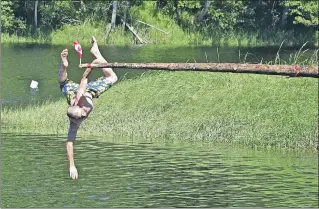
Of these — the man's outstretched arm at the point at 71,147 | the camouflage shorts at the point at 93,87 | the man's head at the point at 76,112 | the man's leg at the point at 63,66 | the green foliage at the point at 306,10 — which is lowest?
the green foliage at the point at 306,10

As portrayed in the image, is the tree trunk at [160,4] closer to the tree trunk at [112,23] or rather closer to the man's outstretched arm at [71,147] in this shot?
the tree trunk at [112,23]

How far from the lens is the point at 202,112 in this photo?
958 inches

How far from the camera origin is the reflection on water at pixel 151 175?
55.0 feet

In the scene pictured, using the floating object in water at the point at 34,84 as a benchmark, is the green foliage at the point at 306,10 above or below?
below

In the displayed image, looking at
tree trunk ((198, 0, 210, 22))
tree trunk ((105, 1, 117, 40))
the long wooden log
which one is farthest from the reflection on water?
tree trunk ((198, 0, 210, 22))

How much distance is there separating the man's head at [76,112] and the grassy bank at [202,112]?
35.6ft

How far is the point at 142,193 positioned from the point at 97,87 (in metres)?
6.23

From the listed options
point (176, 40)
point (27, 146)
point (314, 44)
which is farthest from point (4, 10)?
point (27, 146)

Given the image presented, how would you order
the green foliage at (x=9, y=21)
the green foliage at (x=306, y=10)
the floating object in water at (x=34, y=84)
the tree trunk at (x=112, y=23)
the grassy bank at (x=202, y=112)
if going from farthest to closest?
1. the tree trunk at (x=112, y=23)
2. the green foliage at (x=306, y=10)
3. the green foliage at (x=9, y=21)
4. the floating object in water at (x=34, y=84)
5. the grassy bank at (x=202, y=112)

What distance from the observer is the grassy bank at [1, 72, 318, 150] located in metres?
22.6

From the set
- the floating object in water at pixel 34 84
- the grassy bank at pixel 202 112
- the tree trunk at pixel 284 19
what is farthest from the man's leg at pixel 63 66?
the tree trunk at pixel 284 19

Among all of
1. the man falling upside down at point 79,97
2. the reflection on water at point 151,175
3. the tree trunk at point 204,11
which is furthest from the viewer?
the tree trunk at point 204,11

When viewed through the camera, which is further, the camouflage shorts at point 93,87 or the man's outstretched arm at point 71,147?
the camouflage shorts at point 93,87

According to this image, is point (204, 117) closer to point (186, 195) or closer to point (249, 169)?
point (249, 169)
